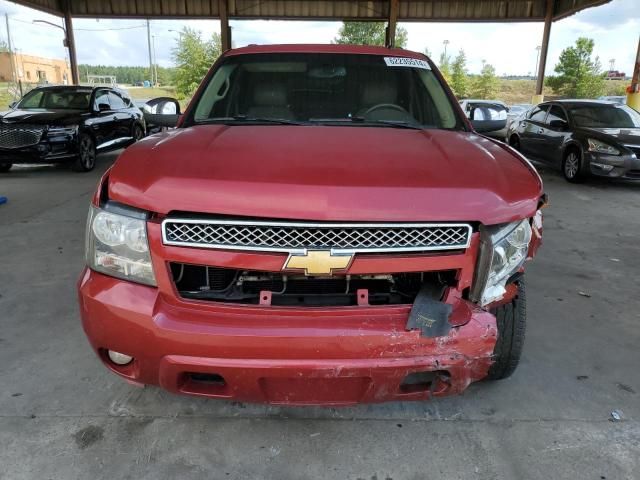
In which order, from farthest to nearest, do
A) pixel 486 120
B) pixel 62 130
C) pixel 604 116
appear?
1. pixel 604 116
2. pixel 62 130
3. pixel 486 120

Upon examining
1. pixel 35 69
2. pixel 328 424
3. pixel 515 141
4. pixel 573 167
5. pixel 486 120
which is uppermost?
pixel 35 69

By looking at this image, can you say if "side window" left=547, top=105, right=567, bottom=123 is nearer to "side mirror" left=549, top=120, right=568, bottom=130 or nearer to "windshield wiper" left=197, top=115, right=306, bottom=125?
"side mirror" left=549, top=120, right=568, bottom=130

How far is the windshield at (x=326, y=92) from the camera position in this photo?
301 centimetres

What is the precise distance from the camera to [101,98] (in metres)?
10.1

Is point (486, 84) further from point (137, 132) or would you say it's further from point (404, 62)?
point (404, 62)

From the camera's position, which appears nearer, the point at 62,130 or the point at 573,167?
the point at 62,130

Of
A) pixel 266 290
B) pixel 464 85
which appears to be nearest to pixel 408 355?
pixel 266 290

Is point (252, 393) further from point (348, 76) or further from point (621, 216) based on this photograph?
point (621, 216)

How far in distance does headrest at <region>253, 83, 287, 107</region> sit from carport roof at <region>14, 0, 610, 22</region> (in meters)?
17.4

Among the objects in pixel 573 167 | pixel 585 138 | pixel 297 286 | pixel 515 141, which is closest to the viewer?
pixel 297 286

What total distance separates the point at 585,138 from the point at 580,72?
1495 inches

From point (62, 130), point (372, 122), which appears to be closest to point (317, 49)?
point (372, 122)

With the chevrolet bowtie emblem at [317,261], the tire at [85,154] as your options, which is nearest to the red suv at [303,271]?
the chevrolet bowtie emblem at [317,261]

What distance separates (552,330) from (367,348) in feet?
6.81
